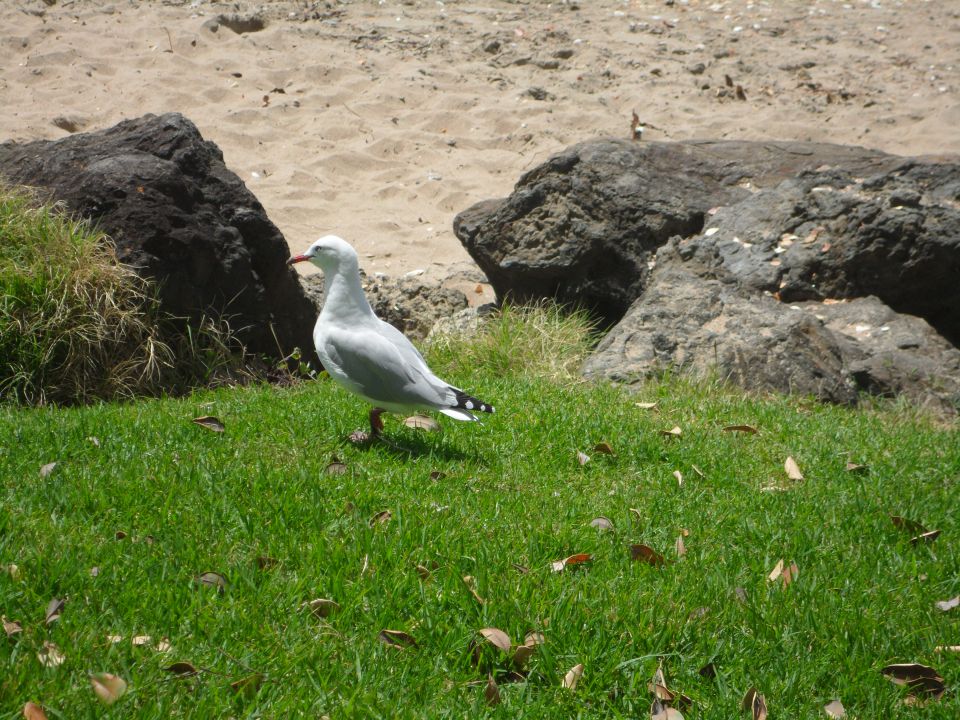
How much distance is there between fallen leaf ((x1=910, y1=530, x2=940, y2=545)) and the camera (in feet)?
12.9

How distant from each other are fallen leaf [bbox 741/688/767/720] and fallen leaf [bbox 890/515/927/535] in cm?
150

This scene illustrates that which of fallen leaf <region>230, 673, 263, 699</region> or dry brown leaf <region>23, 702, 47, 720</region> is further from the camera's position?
fallen leaf <region>230, 673, 263, 699</region>

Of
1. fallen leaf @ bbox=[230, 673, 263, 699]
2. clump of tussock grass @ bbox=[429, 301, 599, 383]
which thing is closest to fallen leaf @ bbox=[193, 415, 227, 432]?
fallen leaf @ bbox=[230, 673, 263, 699]

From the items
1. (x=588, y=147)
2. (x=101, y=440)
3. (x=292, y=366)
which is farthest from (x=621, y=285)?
(x=101, y=440)

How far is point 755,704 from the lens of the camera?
2832 millimetres

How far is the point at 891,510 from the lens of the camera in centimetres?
416

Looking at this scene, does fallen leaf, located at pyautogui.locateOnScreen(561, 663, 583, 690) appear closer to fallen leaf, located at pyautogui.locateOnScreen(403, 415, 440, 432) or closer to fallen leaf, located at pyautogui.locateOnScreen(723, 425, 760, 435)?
fallen leaf, located at pyautogui.locateOnScreen(403, 415, 440, 432)

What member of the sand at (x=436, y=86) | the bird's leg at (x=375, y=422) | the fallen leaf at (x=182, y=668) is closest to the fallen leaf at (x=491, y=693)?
the fallen leaf at (x=182, y=668)

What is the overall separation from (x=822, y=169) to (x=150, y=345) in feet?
16.8

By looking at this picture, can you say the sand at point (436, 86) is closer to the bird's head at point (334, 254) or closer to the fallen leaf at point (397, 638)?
the bird's head at point (334, 254)

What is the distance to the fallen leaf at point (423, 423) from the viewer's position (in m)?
5.03

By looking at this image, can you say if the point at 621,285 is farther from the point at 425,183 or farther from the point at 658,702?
the point at 658,702

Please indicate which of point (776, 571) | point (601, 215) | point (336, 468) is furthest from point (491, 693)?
point (601, 215)

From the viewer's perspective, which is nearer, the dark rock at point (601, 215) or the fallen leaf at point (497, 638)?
the fallen leaf at point (497, 638)
